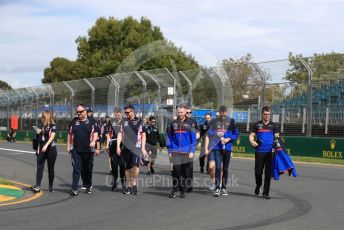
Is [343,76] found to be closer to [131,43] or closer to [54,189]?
[54,189]

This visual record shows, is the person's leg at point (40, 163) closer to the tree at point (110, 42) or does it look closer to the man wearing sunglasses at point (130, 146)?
the man wearing sunglasses at point (130, 146)

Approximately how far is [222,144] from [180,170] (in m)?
1.04

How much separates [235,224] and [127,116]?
4.43m

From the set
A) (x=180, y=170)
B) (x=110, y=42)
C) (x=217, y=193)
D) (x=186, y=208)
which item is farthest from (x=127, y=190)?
(x=110, y=42)

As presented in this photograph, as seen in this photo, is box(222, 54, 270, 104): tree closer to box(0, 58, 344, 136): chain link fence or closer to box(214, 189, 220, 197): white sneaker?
box(0, 58, 344, 136): chain link fence

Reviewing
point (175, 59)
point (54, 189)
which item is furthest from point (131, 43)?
point (54, 189)

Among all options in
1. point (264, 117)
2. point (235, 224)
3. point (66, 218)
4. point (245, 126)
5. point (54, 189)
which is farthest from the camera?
point (245, 126)

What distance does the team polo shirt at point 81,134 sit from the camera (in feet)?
39.3

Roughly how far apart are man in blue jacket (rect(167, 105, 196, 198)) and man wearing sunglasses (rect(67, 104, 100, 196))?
5.30 feet

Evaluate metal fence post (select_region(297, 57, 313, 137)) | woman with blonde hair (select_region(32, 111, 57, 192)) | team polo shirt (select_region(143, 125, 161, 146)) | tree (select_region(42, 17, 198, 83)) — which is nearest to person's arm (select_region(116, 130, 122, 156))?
woman with blonde hair (select_region(32, 111, 57, 192))

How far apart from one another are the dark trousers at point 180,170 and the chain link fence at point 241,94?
43.5ft

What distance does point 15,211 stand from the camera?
31.5 feet

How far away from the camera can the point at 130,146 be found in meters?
12.0

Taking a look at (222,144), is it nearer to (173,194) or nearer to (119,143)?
(173,194)
